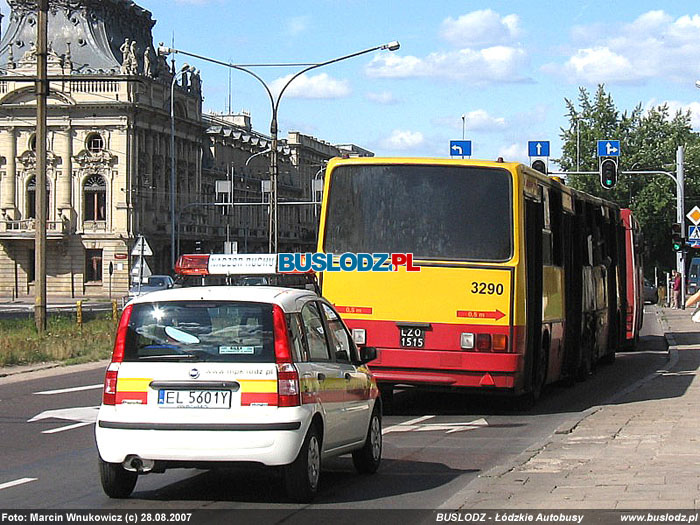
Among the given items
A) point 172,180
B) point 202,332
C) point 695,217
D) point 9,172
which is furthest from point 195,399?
point 9,172

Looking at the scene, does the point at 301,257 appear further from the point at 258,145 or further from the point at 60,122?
the point at 258,145

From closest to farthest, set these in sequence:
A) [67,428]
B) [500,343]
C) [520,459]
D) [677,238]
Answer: [520,459] → [67,428] → [500,343] → [677,238]

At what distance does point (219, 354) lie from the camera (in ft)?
31.5

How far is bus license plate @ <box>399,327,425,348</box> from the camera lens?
16.5m

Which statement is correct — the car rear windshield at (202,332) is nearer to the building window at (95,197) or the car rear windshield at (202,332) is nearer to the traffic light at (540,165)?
the traffic light at (540,165)

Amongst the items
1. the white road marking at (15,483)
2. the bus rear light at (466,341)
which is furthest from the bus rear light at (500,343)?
the white road marking at (15,483)

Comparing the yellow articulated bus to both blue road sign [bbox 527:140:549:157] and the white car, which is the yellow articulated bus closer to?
the white car

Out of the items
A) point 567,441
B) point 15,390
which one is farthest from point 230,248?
point 567,441

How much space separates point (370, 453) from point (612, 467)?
6.80 feet

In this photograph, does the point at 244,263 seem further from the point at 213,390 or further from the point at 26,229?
the point at 26,229

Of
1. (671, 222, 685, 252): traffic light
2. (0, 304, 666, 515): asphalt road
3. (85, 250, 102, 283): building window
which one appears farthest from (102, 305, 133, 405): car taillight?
(85, 250, 102, 283): building window

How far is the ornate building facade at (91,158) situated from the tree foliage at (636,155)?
23.4m

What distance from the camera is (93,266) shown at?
295 ft

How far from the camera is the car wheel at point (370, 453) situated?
11.4 meters
